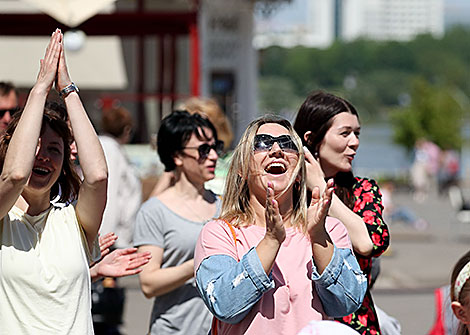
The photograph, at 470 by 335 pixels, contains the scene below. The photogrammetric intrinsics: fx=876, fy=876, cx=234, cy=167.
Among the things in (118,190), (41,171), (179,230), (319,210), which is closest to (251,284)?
(319,210)

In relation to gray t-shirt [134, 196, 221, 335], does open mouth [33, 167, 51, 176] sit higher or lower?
higher

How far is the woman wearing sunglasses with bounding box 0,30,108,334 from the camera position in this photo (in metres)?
2.96

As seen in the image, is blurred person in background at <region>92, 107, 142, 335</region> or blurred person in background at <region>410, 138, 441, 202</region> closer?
blurred person in background at <region>92, 107, 142, 335</region>

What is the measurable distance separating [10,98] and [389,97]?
123 m

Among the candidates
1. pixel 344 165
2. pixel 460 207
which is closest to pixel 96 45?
pixel 460 207

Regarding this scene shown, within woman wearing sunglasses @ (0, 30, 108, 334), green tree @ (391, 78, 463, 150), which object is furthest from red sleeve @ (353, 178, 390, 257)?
green tree @ (391, 78, 463, 150)

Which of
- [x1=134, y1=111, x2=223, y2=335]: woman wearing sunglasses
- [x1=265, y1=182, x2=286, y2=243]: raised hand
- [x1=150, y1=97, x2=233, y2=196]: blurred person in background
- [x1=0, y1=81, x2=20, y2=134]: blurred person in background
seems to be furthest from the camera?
[x1=150, y1=97, x2=233, y2=196]: blurred person in background

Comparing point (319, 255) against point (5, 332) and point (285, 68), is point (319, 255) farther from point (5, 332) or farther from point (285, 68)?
point (285, 68)

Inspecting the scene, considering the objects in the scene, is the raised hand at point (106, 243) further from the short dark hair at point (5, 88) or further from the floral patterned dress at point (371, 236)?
the short dark hair at point (5, 88)

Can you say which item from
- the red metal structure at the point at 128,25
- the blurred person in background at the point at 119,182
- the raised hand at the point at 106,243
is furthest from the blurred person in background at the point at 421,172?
the raised hand at the point at 106,243

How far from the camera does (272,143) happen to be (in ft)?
10.1

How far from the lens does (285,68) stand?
134125mm

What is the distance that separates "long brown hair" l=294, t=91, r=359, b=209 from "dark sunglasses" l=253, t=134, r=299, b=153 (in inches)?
27.5

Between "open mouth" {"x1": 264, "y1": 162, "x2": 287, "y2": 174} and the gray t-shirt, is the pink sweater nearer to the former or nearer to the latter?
"open mouth" {"x1": 264, "y1": 162, "x2": 287, "y2": 174}
